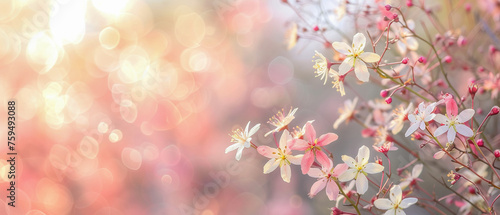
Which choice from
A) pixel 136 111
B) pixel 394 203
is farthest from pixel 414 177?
pixel 136 111

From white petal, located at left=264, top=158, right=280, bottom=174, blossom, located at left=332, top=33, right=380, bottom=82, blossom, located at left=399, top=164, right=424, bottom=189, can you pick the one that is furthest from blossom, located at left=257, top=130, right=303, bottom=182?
blossom, located at left=399, top=164, right=424, bottom=189

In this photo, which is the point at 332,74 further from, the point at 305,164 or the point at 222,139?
the point at 222,139

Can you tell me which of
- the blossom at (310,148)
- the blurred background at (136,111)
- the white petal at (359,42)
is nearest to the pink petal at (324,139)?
the blossom at (310,148)

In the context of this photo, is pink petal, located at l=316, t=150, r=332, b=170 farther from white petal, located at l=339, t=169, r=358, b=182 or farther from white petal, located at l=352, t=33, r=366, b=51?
white petal, located at l=352, t=33, r=366, b=51

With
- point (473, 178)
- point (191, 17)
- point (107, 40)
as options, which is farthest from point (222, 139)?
point (473, 178)

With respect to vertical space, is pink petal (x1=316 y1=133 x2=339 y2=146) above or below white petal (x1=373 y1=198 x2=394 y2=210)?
above

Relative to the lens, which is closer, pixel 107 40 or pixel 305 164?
pixel 305 164
